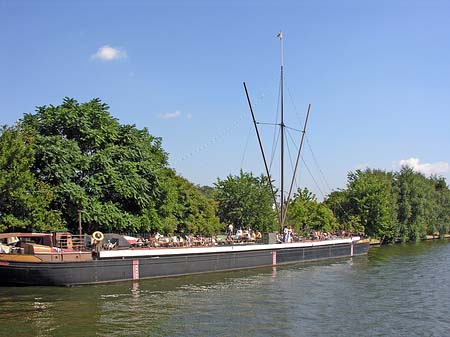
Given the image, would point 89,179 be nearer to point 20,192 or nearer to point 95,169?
point 95,169

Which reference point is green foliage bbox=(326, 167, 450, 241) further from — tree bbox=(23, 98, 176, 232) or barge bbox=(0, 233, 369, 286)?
tree bbox=(23, 98, 176, 232)

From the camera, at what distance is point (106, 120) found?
155ft

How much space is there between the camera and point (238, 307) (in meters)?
27.8

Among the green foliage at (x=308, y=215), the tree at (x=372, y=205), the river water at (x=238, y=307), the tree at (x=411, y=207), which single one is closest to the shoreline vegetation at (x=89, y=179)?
the river water at (x=238, y=307)

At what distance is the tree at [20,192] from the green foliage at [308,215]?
4493cm

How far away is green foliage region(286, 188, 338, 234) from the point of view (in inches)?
3223

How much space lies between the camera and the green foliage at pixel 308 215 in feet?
269

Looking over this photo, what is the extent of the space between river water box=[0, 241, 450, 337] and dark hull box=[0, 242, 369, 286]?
882 mm

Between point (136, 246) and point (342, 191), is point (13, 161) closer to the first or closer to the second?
point (136, 246)

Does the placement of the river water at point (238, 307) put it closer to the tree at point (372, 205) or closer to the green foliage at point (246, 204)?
the green foliage at point (246, 204)

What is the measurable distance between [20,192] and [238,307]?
20.9 metres

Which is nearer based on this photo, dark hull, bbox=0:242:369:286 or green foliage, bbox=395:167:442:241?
dark hull, bbox=0:242:369:286

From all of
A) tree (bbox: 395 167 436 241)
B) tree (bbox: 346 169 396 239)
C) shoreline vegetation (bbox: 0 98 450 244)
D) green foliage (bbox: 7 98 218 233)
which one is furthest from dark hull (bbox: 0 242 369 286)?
tree (bbox: 395 167 436 241)

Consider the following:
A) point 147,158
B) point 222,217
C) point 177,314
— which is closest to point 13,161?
point 147,158
